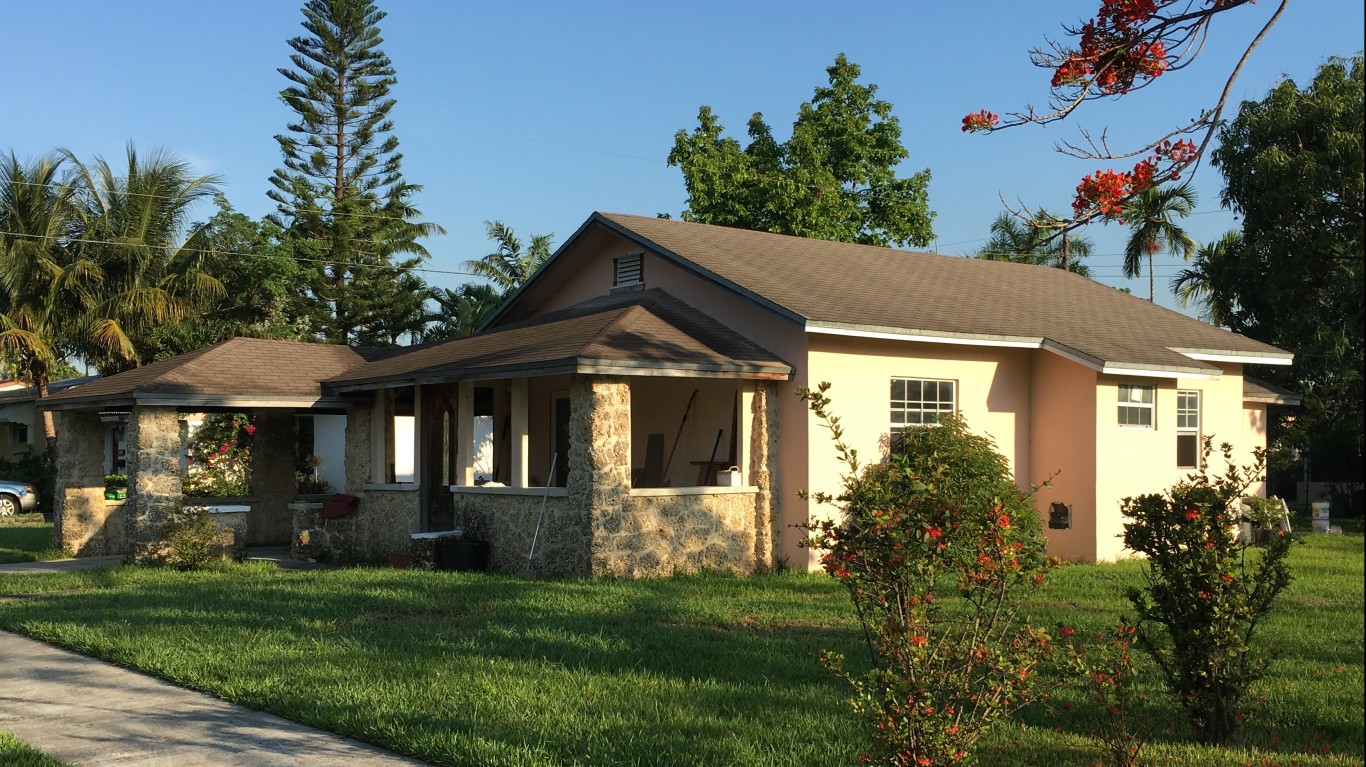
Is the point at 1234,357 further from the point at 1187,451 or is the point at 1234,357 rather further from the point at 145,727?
the point at 145,727

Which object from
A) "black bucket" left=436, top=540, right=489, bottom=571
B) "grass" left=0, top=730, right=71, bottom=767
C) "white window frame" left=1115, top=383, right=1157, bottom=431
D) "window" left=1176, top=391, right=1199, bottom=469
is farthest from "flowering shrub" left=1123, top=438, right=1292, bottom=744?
"window" left=1176, top=391, right=1199, bottom=469

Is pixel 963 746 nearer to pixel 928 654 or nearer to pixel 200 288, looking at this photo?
pixel 928 654

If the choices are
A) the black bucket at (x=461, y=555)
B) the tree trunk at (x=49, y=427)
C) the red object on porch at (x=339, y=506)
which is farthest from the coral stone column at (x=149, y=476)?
the tree trunk at (x=49, y=427)

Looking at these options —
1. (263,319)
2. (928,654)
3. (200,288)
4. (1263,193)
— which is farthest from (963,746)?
(263,319)

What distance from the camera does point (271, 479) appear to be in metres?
22.7

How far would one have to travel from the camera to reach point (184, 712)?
27.0ft

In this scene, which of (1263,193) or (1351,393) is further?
(1263,193)

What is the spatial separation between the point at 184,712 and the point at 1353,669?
8.87 metres

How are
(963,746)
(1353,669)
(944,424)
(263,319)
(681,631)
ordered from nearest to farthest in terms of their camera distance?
(963,746) → (1353,669) → (681,631) → (944,424) → (263,319)

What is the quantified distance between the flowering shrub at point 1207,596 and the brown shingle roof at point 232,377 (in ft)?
46.6

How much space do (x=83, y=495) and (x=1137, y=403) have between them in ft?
55.5

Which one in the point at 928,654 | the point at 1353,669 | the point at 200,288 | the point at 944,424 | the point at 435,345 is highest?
the point at 200,288

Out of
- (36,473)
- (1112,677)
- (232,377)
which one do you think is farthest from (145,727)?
(36,473)

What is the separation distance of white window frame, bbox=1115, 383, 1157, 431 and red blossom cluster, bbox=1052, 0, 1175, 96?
475 inches
